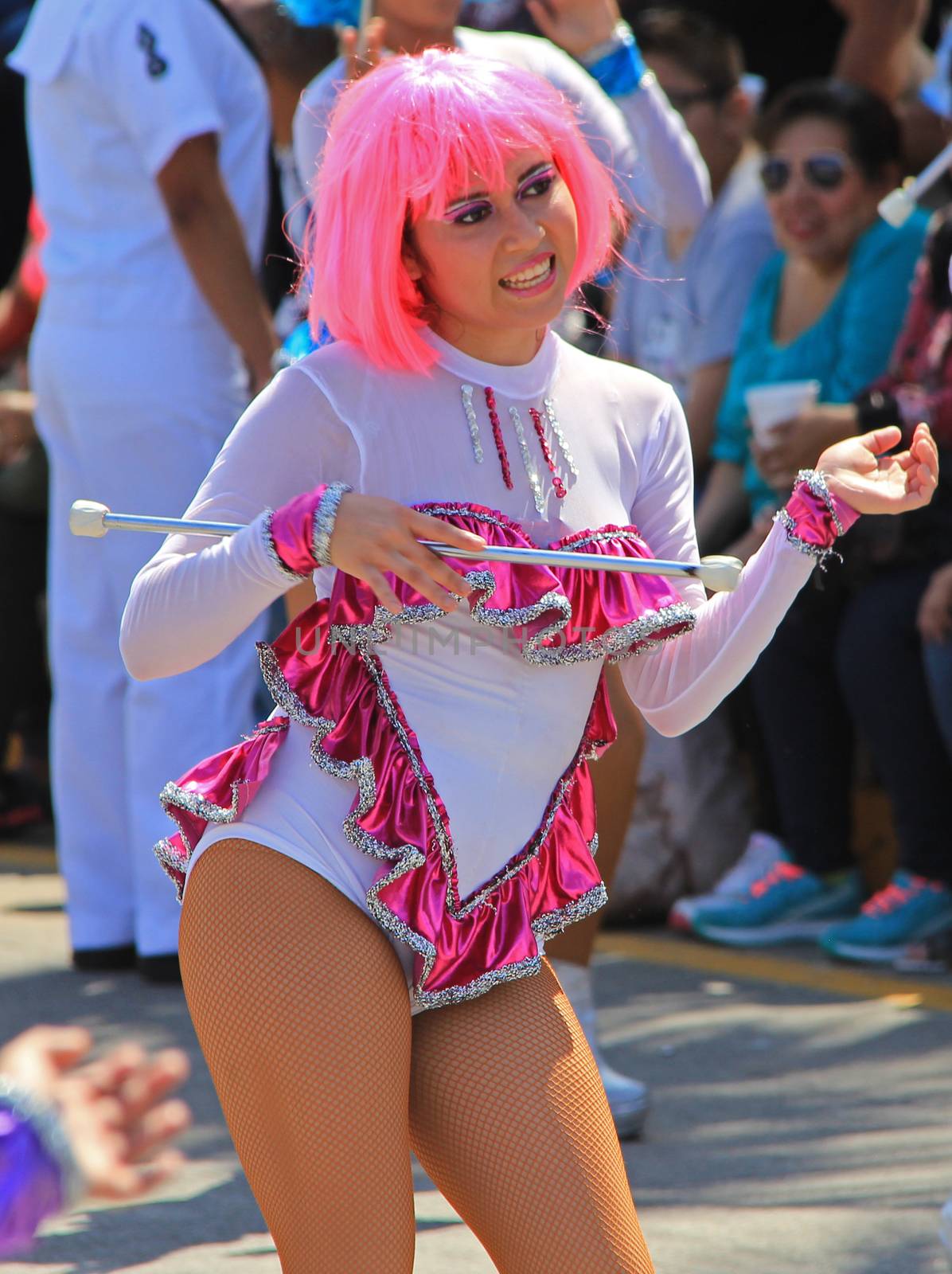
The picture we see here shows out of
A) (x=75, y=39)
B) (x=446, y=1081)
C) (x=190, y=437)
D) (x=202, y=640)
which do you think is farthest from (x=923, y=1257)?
(x=75, y=39)

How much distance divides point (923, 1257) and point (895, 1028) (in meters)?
1.20

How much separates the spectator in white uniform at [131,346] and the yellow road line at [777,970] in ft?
3.83

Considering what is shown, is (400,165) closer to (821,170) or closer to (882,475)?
(882,475)

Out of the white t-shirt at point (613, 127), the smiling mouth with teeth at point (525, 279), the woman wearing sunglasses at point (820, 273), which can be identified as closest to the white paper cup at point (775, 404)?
the woman wearing sunglasses at point (820, 273)

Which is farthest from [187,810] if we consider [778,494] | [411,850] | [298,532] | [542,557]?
[778,494]

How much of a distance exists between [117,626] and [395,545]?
2769 mm

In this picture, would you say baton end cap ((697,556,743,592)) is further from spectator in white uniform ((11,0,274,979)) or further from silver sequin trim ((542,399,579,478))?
spectator in white uniform ((11,0,274,979))

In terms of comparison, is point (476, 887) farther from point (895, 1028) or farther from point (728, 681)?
point (895, 1028)

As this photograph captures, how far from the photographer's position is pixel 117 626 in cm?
464

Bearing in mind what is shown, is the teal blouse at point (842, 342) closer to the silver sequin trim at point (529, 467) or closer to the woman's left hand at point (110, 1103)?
the silver sequin trim at point (529, 467)

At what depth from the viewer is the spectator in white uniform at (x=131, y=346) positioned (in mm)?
4246

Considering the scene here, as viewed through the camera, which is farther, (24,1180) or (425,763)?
(425,763)

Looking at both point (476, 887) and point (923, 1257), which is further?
point (923, 1257)

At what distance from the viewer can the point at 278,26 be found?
15.7 ft
